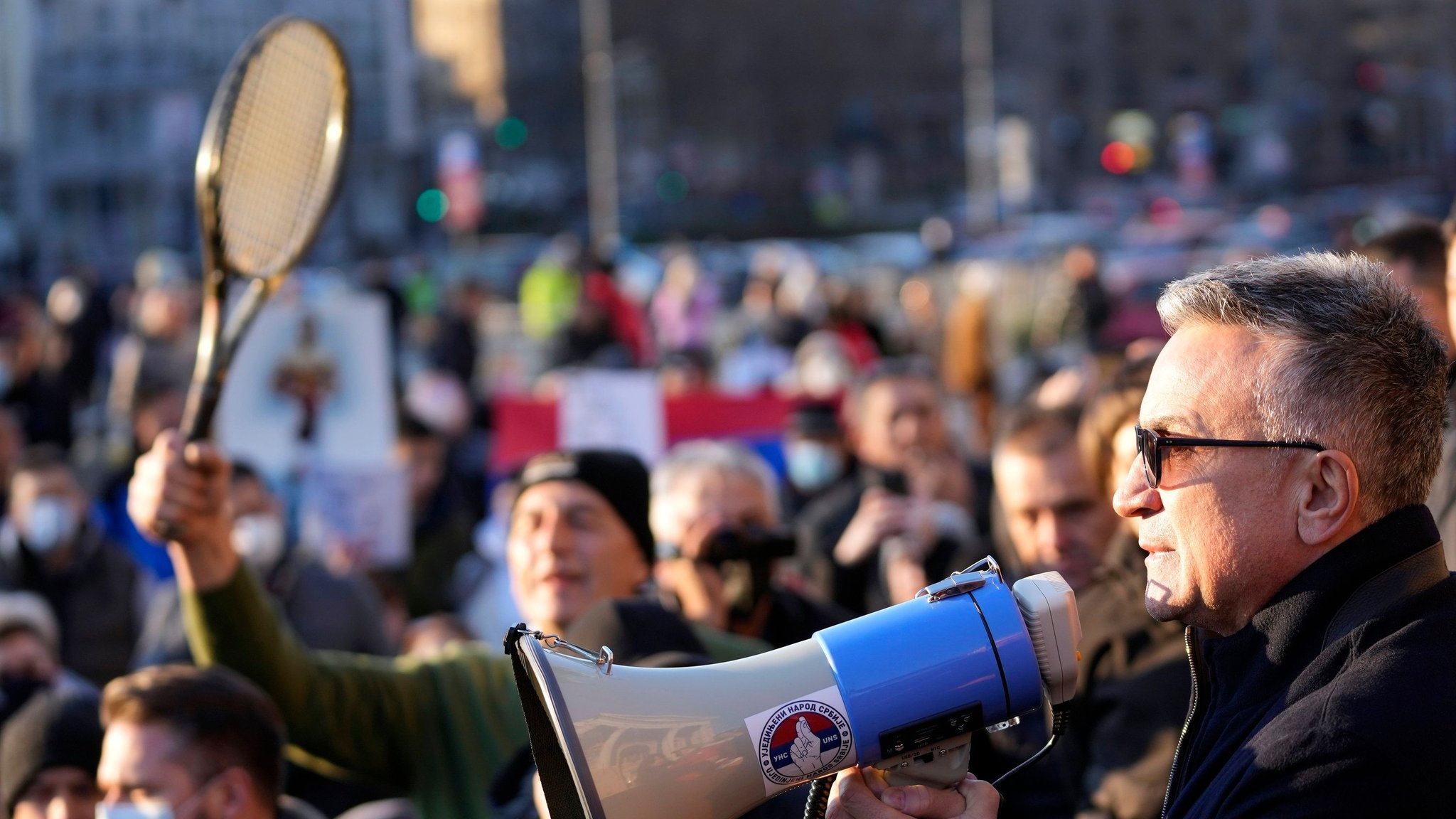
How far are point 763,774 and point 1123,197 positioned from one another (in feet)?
152

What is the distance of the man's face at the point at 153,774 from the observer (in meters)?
3.10

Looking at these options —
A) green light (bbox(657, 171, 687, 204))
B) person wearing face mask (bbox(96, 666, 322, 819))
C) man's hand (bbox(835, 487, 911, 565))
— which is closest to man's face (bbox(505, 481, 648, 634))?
person wearing face mask (bbox(96, 666, 322, 819))

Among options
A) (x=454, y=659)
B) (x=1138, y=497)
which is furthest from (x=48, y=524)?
(x=1138, y=497)

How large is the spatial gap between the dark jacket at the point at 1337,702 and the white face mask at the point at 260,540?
4.09 metres

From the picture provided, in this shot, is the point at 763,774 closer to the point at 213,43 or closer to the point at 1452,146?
the point at 213,43

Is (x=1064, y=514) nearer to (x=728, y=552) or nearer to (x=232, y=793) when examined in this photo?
(x=728, y=552)

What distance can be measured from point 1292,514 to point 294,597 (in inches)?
161

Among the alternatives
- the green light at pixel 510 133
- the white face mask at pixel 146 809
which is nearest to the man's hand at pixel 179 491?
the white face mask at pixel 146 809

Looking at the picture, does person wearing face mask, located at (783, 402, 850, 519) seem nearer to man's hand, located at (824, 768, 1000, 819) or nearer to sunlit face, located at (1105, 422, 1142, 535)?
sunlit face, located at (1105, 422, 1142, 535)

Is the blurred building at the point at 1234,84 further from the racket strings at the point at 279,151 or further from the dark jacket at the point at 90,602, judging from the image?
the racket strings at the point at 279,151

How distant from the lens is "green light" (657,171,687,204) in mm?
50844

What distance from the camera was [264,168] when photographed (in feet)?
11.1

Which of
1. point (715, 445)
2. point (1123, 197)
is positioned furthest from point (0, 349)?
point (1123, 197)

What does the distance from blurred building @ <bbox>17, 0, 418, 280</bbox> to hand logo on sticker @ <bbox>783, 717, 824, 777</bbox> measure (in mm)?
6239
